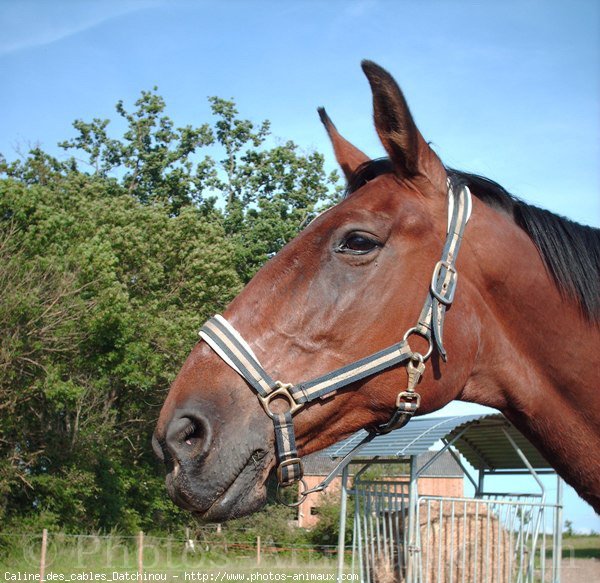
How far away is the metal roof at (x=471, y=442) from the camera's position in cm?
1017

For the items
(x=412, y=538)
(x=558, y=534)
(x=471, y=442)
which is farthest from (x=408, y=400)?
(x=471, y=442)

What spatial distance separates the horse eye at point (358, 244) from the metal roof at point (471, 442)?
784cm

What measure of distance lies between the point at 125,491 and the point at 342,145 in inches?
974

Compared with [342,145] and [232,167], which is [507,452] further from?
[232,167]

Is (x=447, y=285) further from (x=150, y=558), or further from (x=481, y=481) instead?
(x=150, y=558)

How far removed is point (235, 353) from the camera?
2.23 meters

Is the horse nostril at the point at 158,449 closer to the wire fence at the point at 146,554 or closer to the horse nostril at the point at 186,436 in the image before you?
the horse nostril at the point at 186,436

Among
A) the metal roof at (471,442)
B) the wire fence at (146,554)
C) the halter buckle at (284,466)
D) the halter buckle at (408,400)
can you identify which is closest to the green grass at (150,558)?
the wire fence at (146,554)

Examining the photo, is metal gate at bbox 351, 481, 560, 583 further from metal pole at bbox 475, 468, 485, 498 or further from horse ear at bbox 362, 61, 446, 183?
horse ear at bbox 362, 61, 446, 183

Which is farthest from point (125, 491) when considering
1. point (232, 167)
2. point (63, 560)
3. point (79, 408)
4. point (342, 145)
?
point (342, 145)

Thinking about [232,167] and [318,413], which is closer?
[318,413]

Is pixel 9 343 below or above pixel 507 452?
above

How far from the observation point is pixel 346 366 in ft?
7.61

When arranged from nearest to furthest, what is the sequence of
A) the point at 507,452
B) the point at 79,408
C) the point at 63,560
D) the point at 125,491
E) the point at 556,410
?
1. the point at 556,410
2. the point at 507,452
3. the point at 63,560
4. the point at 79,408
5. the point at 125,491
